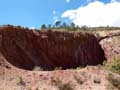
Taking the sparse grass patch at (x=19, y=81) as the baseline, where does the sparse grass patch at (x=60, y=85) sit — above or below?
below

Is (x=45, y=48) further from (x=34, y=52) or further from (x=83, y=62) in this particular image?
(x=83, y=62)

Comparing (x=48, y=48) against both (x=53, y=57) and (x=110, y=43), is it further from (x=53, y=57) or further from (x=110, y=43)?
(x=110, y=43)

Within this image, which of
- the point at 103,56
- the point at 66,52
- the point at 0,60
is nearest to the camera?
the point at 0,60

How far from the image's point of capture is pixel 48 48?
45156 mm

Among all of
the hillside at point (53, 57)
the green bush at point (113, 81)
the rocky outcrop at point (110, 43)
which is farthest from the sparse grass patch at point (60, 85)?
the rocky outcrop at point (110, 43)

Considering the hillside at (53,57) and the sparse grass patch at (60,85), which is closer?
the sparse grass patch at (60,85)

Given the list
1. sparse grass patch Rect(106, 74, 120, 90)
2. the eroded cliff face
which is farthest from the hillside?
sparse grass patch Rect(106, 74, 120, 90)

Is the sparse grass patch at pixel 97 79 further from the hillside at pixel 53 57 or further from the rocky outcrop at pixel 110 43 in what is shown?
the rocky outcrop at pixel 110 43

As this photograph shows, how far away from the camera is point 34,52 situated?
4147 centimetres

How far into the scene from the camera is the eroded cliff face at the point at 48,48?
119ft

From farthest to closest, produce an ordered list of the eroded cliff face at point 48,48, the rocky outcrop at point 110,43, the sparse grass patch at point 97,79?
the rocky outcrop at point 110,43 → the eroded cliff face at point 48,48 → the sparse grass patch at point 97,79

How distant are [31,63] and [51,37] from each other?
8.37 meters

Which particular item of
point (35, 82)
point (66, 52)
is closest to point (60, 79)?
point (35, 82)

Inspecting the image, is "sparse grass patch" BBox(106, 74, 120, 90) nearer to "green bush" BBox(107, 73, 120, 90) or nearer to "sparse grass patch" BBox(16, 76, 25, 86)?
"green bush" BBox(107, 73, 120, 90)
